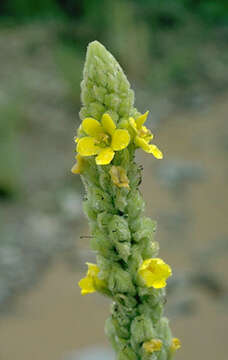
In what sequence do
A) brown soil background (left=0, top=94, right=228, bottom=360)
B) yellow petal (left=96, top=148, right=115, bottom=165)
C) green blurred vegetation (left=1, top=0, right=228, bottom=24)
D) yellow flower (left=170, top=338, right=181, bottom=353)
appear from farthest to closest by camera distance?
green blurred vegetation (left=1, top=0, right=228, bottom=24) → brown soil background (left=0, top=94, right=228, bottom=360) → yellow flower (left=170, top=338, right=181, bottom=353) → yellow petal (left=96, top=148, right=115, bottom=165)

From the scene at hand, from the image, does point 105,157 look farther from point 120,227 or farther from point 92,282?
point 92,282

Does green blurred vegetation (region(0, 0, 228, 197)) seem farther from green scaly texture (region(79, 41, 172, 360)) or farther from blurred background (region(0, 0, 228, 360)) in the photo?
green scaly texture (region(79, 41, 172, 360))

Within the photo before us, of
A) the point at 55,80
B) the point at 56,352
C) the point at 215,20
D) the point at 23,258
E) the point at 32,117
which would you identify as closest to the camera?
the point at 56,352

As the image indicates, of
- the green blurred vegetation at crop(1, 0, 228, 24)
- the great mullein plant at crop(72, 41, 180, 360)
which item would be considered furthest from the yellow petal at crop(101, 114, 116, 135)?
the green blurred vegetation at crop(1, 0, 228, 24)

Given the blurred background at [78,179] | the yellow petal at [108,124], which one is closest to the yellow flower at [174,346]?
the yellow petal at [108,124]

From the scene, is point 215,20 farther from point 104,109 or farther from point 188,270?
point 104,109

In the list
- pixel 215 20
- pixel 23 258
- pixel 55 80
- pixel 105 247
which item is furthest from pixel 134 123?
pixel 215 20

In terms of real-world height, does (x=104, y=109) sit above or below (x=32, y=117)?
below
